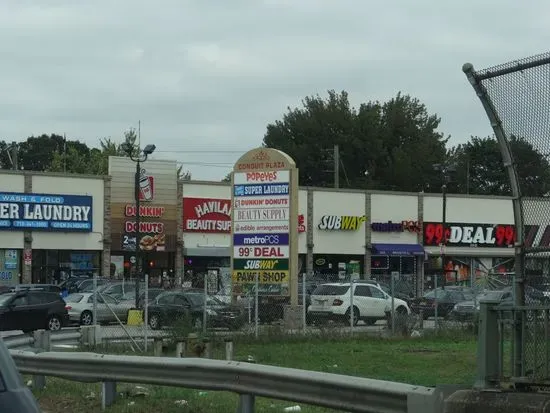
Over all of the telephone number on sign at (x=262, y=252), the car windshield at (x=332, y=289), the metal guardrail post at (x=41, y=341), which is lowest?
the metal guardrail post at (x=41, y=341)

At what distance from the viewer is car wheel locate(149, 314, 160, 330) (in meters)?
25.7

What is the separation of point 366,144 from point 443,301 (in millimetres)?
52417

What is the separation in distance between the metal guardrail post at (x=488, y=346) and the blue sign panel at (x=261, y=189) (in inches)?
882

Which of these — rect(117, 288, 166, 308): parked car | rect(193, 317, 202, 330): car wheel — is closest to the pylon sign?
rect(117, 288, 166, 308): parked car

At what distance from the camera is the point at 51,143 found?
4262 inches

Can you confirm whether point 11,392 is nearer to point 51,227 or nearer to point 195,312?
point 195,312

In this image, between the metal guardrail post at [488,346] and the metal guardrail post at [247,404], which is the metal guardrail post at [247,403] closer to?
the metal guardrail post at [247,404]

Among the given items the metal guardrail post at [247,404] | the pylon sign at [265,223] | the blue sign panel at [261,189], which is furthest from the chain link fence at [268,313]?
the metal guardrail post at [247,404]

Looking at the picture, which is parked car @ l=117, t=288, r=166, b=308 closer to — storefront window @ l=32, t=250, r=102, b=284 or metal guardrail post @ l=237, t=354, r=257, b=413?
storefront window @ l=32, t=250, r=102, b=284

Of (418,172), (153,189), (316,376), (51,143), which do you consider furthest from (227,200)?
(51,143)

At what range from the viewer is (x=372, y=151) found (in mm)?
85625

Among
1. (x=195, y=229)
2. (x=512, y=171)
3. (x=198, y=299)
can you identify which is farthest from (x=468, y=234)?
(x=512, y=171)

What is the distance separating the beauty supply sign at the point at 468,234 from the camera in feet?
193

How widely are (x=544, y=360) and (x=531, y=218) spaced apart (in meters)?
1.14
